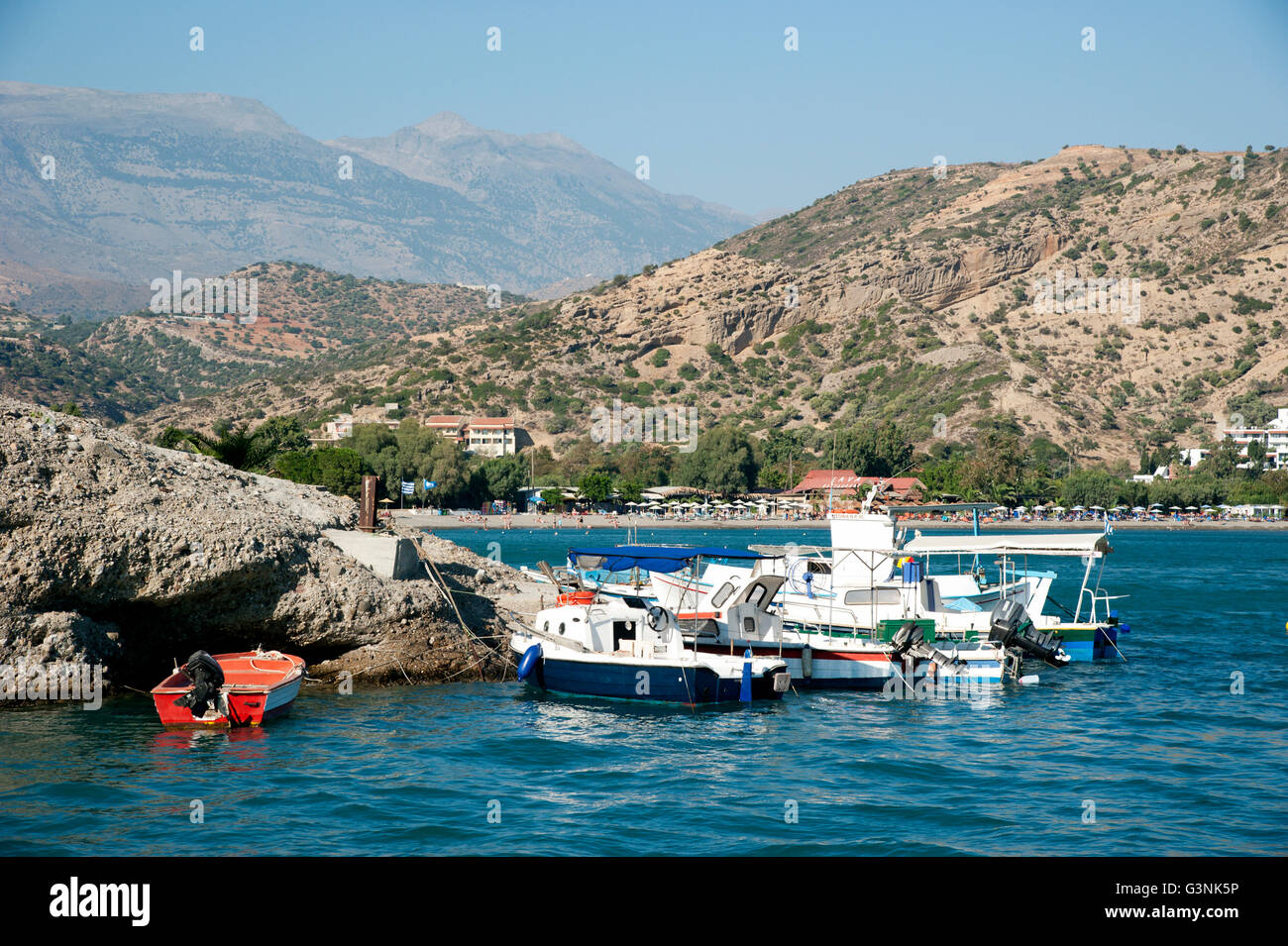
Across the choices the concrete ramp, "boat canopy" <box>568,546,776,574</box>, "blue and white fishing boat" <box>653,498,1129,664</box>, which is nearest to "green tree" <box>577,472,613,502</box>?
"blue and white fishing boat" <box>653,498,1129,664</box>

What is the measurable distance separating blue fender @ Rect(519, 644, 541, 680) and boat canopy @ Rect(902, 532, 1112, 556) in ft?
44.1

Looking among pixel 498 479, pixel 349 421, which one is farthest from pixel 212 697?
pixel 349 421

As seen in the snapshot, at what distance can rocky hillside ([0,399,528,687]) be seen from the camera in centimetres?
2245

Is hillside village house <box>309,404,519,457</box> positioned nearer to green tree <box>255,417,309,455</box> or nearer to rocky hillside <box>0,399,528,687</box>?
green tree <box>255,417,309,455</box>

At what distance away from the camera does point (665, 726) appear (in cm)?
2434

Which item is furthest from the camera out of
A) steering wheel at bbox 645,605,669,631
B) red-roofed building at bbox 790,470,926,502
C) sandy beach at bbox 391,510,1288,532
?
Answer: red-roofed building at bbox 790,470,926,502

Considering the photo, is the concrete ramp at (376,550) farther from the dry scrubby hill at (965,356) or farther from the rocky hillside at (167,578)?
the dry scrubby hill at (965,356)

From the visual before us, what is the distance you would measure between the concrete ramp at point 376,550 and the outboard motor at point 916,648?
43.3 ft

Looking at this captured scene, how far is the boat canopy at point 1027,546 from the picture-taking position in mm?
33875

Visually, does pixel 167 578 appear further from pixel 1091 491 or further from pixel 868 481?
pixel 1091 491

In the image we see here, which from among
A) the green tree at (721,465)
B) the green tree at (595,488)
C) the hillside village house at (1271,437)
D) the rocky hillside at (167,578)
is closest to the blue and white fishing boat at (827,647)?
the rocky hillside at (167,578)
